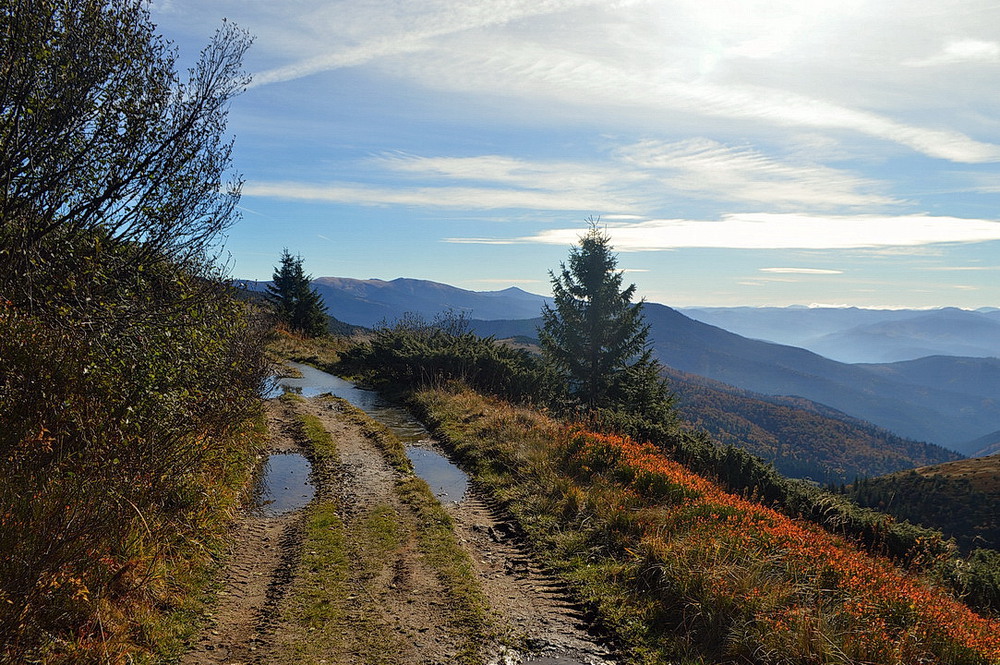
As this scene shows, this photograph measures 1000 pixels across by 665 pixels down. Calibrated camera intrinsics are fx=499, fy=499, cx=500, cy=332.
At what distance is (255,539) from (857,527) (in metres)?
12.4

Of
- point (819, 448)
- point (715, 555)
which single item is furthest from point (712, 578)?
point (819, 448)

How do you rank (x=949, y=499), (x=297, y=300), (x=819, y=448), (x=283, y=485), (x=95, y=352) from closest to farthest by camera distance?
(x=95, y=352) < (x=283, y=485) < (x=949, y=499) < (x=297, y=300) < (x=819, y=448)

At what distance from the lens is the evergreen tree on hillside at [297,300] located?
136ft

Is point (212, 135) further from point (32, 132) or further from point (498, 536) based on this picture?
point (498, 536)

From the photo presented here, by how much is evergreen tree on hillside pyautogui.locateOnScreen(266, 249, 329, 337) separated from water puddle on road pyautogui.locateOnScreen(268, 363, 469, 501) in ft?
37.2

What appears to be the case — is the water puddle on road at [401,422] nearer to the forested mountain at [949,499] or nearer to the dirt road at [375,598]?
the dirt road at [375,598]

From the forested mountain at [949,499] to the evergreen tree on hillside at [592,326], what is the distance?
15970 mm

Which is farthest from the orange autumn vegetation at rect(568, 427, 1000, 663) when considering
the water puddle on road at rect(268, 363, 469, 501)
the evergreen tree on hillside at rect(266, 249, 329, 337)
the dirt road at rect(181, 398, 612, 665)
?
the evergreen tree on hillside at rect(266, 249, 329, 337)

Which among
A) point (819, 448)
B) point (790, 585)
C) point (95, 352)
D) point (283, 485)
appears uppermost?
point (95, 352)

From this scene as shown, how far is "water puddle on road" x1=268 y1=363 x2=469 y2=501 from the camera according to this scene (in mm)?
12047

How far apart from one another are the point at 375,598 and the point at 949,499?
152 ft

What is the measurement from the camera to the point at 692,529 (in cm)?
835

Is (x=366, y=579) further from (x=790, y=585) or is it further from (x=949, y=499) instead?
(x=949, y=499)

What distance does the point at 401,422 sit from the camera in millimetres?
18125
